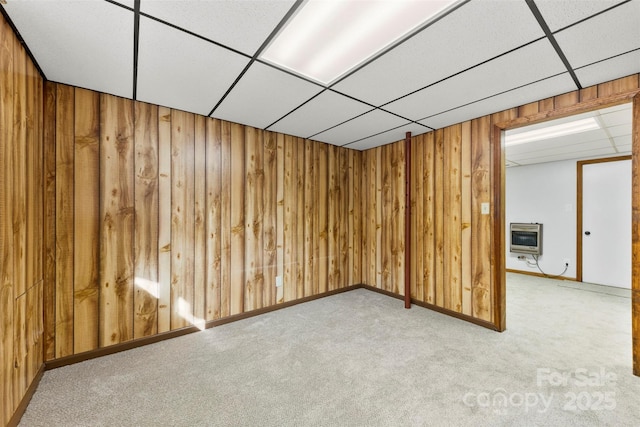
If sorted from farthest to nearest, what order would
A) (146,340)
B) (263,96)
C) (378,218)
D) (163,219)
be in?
(378,218) < (163,219) < (146,340) < (263,96)

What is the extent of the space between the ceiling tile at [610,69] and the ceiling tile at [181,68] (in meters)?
2.47

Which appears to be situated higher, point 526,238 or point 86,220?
point 86,220

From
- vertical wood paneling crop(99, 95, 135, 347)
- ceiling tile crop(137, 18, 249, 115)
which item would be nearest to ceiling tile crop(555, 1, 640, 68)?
ceiling tile crop(137, 18, 249, 115)

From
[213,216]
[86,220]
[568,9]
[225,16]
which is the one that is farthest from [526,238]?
[86,220]

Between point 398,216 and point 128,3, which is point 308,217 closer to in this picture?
point 398,216

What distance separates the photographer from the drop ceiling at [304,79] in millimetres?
1390

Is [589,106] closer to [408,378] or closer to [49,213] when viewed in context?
[408,378]

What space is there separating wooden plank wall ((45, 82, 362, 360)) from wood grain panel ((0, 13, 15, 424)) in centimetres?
72

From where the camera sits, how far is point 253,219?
328cm

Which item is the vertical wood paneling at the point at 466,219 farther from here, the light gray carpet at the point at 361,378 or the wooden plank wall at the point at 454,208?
the light gray carpet at the point at 361,378

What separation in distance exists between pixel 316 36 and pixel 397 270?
3.18 metres

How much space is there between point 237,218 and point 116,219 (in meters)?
1.14

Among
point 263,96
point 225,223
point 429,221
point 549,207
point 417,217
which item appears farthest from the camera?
point 549,207

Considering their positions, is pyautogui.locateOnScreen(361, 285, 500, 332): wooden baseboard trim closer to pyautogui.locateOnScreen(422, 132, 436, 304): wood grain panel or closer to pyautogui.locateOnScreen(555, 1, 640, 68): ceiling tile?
pyautogui.locateOnScreen(422, 132, 436, 304): wood grain panel
